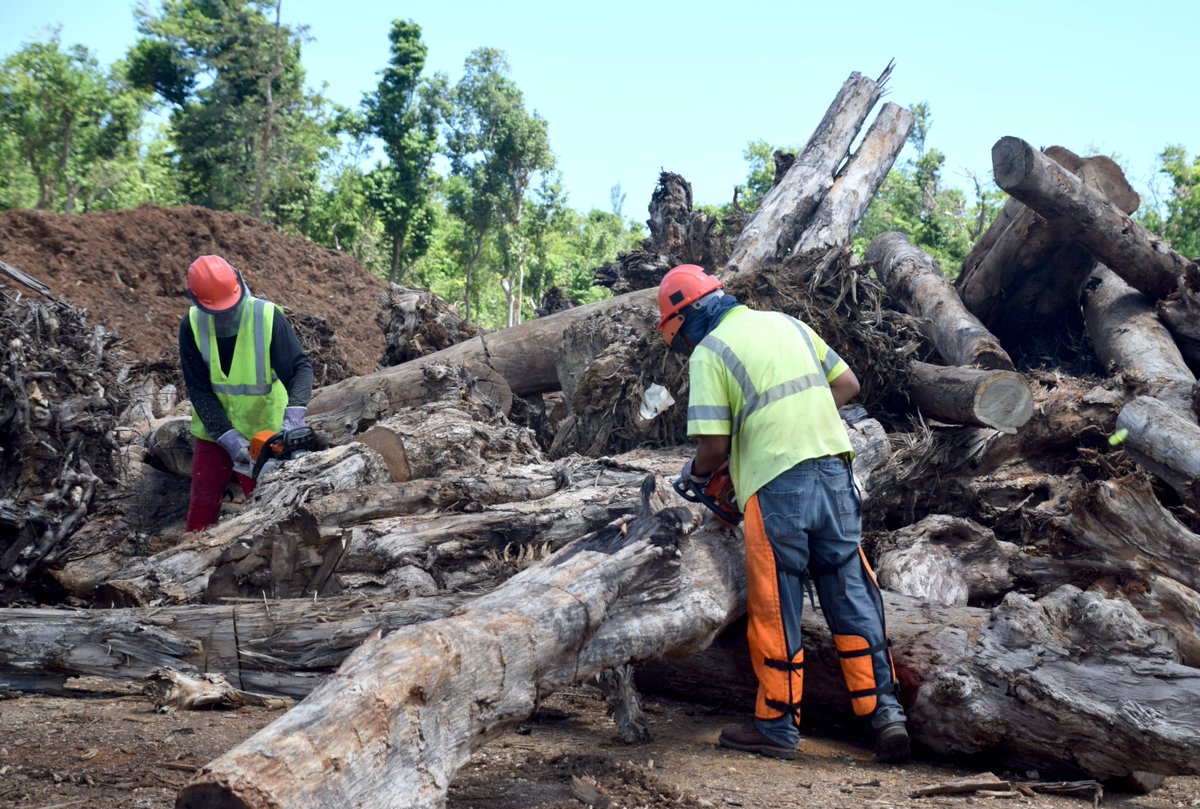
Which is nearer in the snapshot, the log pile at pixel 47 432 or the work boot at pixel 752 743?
the work boot at pixel 752 743

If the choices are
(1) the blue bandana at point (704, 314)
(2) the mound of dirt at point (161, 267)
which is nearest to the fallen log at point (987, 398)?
(1) the blue bandana at point (704, 314)

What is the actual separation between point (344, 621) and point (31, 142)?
772 inches

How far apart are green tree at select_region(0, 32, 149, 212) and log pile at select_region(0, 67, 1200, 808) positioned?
1534 cm

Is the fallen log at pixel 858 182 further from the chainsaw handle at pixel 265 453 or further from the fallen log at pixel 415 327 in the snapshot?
the chainsaw handle at pixel 265 453

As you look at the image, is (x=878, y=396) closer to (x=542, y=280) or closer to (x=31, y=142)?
(x=31, y=142)

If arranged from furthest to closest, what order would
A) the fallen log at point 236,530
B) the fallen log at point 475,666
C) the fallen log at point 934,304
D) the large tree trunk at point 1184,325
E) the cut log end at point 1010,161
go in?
the large tree trunk at point 1184,325
the cut log end at point 1010,161
the fallen log at point 934,304
the fallen log at point 236,530
the fallen log at point 475,666

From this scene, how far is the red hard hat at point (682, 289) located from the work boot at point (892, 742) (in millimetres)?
1794

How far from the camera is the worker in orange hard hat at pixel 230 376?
5.75m

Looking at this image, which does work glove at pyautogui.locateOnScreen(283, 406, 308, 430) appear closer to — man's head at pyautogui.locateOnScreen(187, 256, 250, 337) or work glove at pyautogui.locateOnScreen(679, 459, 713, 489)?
man's head at pyautogui.locateOnScreen(187, 256, 250, 337)

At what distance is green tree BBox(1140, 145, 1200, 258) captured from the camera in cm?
1633

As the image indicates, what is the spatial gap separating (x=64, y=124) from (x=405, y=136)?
7.51m

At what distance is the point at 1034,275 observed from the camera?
8.02m

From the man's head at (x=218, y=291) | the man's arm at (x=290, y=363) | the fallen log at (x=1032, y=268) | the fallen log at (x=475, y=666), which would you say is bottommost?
the fallen log at (x=475, y=666)

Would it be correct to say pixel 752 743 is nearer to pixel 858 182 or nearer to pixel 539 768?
pixel 539 768
